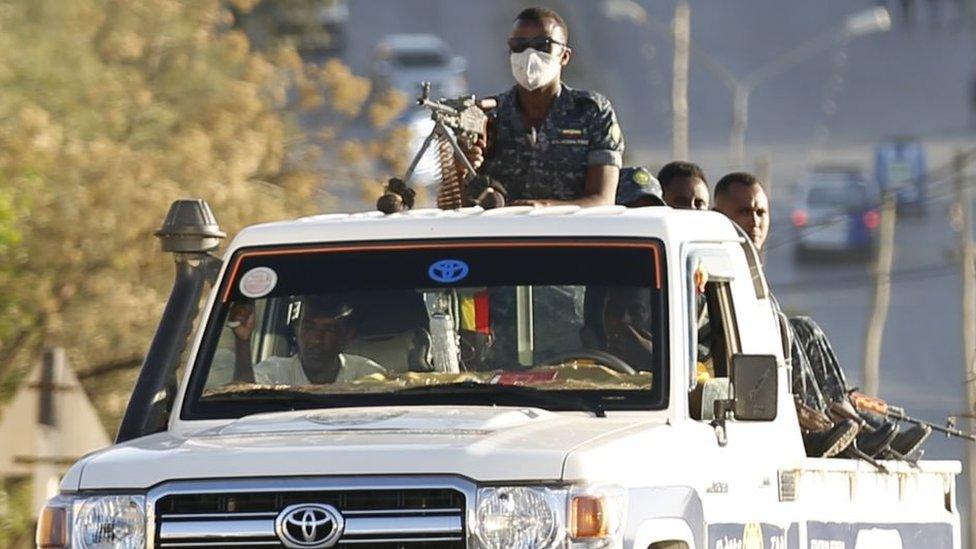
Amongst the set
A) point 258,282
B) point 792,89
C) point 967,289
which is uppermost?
point 792,89

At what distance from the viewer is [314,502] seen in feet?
23.2

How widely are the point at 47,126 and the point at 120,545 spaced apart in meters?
15.6

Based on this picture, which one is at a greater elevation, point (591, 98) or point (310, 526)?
point (591, 98)

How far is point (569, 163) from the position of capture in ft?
32.7

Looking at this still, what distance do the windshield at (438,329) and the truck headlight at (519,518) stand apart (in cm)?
90

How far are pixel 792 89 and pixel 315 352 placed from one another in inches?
2515

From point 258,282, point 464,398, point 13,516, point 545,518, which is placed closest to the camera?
point 545,518

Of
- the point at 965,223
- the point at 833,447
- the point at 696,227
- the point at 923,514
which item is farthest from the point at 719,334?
the point at 965,223

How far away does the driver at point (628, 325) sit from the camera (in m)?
7.96

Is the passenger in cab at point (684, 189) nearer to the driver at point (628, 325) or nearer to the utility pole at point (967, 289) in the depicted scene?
the driver at point (628, 325)

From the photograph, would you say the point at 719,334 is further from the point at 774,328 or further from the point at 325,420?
the point at 325,420

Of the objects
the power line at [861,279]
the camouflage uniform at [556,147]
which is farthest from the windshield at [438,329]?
the power line at [861,279]

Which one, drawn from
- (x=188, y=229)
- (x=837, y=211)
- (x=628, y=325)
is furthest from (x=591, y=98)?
(x=837, y=211)

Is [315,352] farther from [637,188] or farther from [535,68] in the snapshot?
[637,188]
